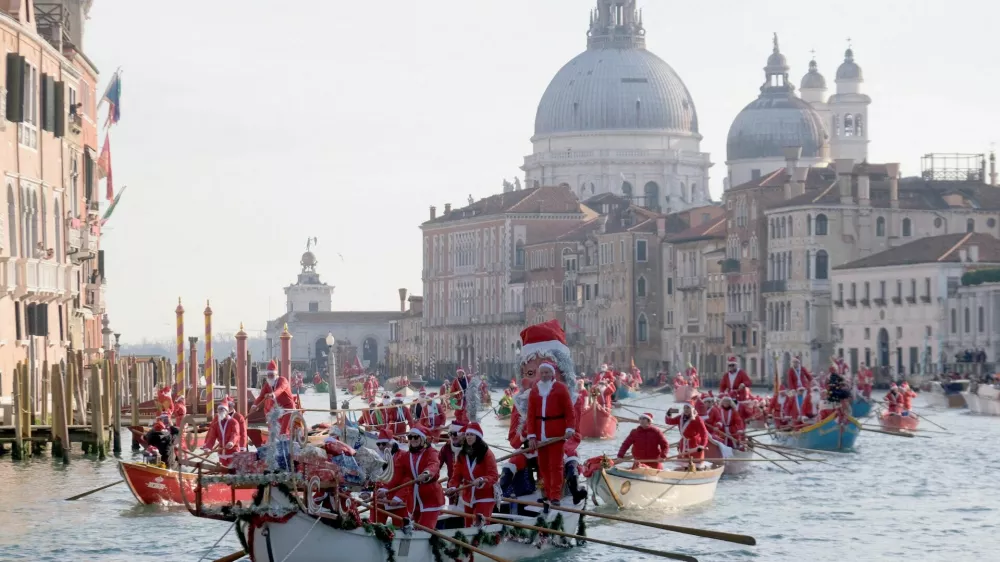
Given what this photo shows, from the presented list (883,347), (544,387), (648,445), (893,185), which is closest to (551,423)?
(544,387)

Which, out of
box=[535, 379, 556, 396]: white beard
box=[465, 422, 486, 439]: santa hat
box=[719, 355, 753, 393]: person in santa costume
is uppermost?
box=[535, 379, 556, 396]: white beard

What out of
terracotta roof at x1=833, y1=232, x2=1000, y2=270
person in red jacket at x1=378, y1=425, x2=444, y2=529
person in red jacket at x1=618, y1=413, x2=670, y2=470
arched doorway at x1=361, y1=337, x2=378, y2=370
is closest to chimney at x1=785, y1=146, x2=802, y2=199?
terracotta roof at x1=833, y1=232, x2=1000, y2=270

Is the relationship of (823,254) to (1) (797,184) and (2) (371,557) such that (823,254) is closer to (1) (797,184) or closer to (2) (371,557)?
(1) (797,184)

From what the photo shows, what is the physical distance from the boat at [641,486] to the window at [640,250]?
3383 inches

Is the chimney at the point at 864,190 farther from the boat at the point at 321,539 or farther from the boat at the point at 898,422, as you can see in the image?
the boat at the point at 321,539

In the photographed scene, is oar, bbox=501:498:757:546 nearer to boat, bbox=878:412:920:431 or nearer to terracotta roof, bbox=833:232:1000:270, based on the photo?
boat, bbox=878:412:920:431

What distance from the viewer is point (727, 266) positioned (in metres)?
106

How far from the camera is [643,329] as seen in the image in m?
117

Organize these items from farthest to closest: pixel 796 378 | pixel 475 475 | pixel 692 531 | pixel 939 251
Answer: pixel 939 251 → pixel 796 378 → pixel 475 475 → pixel 692 531

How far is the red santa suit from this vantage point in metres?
23.8

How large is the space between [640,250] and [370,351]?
5691 cm

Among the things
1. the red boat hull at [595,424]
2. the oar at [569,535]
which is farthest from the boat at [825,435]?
the oar at [569,535]

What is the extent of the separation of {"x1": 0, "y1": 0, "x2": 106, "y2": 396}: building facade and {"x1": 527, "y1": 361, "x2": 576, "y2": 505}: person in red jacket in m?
16.2

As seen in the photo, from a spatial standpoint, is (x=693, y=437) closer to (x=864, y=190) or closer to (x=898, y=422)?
(x=898, y=422)
